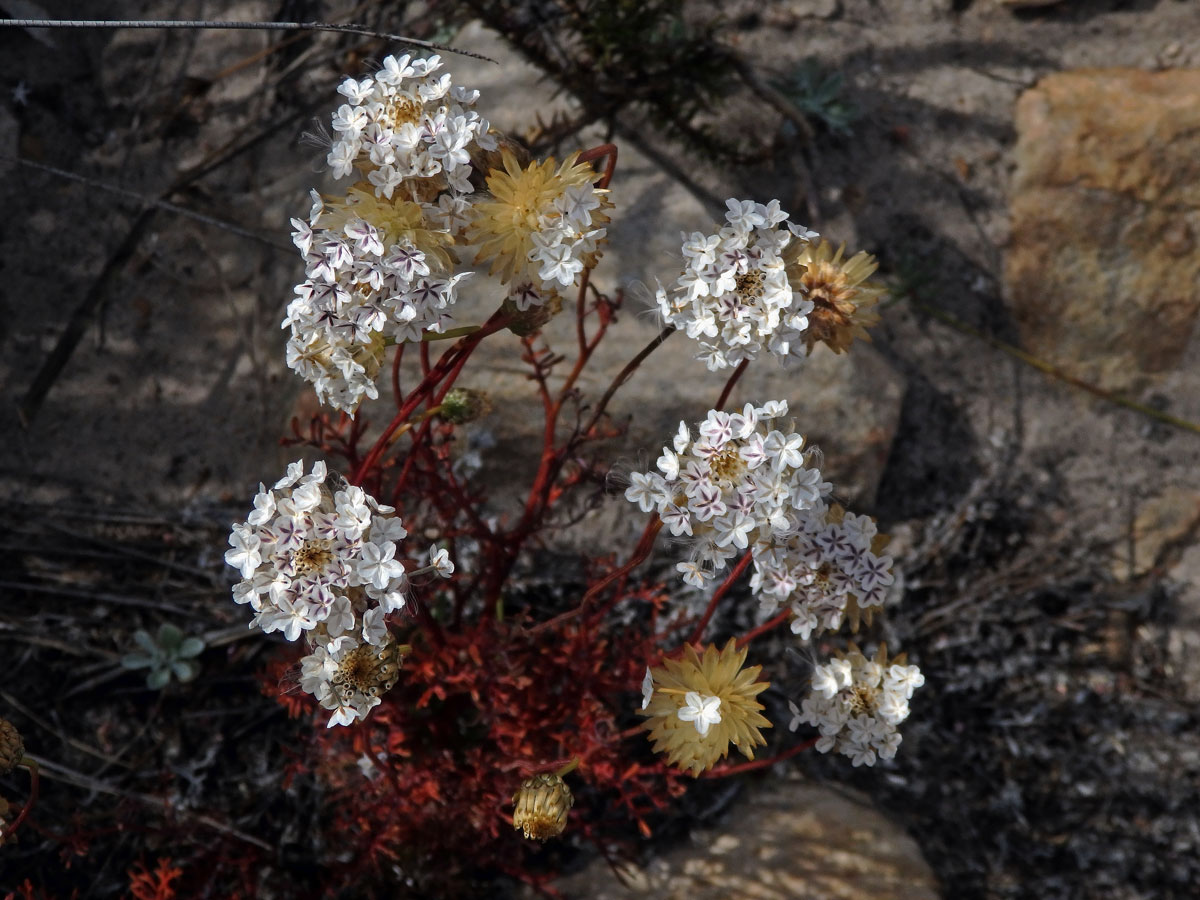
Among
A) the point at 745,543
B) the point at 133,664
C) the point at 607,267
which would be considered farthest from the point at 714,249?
the point at 133,664

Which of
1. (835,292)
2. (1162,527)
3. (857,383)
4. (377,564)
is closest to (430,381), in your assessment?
(377,564)

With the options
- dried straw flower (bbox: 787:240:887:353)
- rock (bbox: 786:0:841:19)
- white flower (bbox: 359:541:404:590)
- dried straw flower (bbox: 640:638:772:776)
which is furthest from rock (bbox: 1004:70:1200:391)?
white flower (bbox: 359:541:404:590)

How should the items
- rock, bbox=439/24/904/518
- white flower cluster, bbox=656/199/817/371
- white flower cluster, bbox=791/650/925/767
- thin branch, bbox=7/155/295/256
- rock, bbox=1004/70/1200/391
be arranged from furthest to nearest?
rock, bbox=1004/70/1200/391 → rock, bbox=439/24/904/518 → thin branch, bbox=7/155/295/256 → white flower cluster, bbox=791/650/925/767 → white flower cluster, bbox=656/199/817/371

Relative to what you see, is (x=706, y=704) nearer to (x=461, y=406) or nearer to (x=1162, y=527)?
(x=461, y=406)

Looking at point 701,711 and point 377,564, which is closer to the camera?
point 377,564

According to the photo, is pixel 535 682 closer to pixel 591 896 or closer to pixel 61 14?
pixel 591 896

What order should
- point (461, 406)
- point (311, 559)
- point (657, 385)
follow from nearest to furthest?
1. point (311, 559)
2. point (461, 406)
3. point (657, 385)

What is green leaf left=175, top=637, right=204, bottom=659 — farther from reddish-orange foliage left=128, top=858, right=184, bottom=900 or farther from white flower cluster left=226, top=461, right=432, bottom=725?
white flower cluster left=226, top=461, right=432, bottom=725
